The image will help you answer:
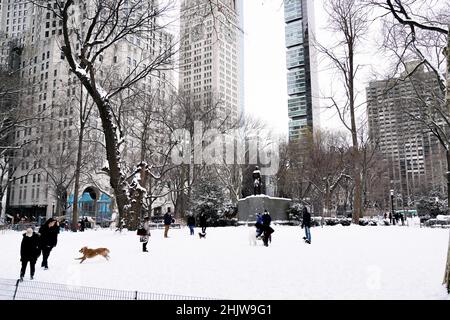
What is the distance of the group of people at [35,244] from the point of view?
26.5ft

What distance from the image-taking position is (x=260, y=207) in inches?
1144

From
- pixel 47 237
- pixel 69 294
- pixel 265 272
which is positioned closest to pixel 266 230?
pixel 265 272

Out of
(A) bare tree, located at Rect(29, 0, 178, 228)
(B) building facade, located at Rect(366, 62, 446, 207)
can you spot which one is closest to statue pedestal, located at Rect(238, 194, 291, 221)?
(B) building facade, located at Rect(366, 62, 446, 207)

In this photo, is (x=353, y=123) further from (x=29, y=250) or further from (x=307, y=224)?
(x=29, y=250)

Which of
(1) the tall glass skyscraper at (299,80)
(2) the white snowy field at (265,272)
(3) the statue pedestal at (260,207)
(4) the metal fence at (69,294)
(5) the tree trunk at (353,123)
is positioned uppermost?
(1) the tall glass skyscraper at (299,80)

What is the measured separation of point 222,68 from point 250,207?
22.5 meters

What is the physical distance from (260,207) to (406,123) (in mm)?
16968

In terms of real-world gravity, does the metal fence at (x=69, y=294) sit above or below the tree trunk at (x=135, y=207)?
below

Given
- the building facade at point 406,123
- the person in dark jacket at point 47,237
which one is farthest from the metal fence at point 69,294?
the building facade at point 406,123

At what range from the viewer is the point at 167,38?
67.7 ft

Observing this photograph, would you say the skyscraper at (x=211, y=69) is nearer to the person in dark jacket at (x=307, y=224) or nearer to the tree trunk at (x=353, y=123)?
the person in dark jacket at (x=307, y=224)

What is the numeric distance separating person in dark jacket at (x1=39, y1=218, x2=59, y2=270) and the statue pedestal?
20499 millimetres

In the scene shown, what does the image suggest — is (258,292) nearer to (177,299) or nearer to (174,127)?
(177,299)

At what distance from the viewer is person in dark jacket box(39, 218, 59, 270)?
9.38m
